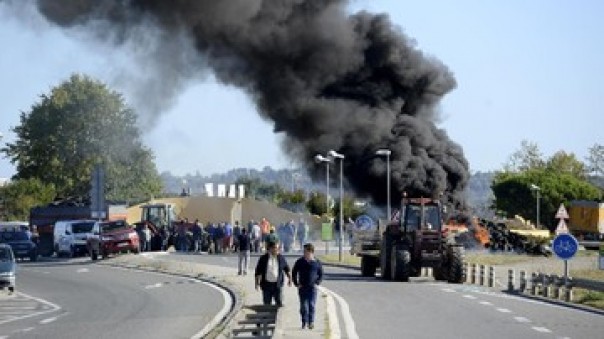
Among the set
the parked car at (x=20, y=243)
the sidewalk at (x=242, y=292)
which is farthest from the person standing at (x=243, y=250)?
the parked car at (x=20, y=243)

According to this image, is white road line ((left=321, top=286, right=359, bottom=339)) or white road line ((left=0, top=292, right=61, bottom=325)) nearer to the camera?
white road line ((left=321, top=286, right=359, bottom=339))

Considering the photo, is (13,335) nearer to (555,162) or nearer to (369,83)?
(369,83)

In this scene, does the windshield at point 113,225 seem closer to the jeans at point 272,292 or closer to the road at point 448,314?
the road at point 448,314

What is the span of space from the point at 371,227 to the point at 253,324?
3101 cm

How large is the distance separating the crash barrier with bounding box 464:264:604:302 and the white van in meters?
28.3

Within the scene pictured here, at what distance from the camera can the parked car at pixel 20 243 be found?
60.6m

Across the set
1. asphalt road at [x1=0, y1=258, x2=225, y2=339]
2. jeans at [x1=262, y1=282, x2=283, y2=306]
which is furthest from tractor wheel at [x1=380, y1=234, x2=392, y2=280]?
jeans at [x1=262, y1=282, x2=283, y2=306]

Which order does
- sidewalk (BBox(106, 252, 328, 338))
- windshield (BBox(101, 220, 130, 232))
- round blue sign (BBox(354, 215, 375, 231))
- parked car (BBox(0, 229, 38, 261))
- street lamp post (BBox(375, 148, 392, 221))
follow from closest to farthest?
sidewalk (BBox(106, 252, 328, 338)) → round blue sign (BBox(354, 215, 375, 231)) → street lamp post (BBox(375, 148, 392, 221)) → parked car (BBox(0, 229, 38, 261)) → windshield (BBox(101, 220, 130, 232))

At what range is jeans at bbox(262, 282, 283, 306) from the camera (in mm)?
23578

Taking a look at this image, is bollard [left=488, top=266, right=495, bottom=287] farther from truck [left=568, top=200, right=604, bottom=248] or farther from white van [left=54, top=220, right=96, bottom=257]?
truck [left=568, top=200, right=604, bottom=248]

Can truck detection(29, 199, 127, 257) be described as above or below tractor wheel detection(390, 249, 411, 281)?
above

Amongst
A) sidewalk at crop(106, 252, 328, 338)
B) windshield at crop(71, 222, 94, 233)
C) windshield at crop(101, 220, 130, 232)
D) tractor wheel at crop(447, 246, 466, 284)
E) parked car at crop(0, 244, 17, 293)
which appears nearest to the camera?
sidewalk at crop(106, 252, 328, 338)

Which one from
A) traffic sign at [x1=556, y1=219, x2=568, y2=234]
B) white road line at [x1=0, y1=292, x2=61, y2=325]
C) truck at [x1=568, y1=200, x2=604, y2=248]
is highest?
truck at [x1=568, y1=200, x2=604, y2=248]

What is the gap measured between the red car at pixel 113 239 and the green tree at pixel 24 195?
49413 mm
